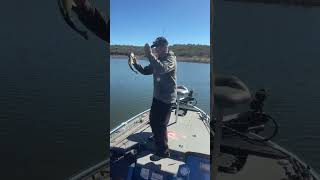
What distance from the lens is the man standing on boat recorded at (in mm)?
792

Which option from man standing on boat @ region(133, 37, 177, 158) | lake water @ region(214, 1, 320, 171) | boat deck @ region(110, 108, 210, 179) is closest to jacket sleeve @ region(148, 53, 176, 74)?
man standing on boat @ region(133, 37, 177, 158)

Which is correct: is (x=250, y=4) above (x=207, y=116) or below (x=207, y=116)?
above

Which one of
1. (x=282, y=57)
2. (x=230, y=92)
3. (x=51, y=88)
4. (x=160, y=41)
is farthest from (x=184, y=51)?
(x=282, y=57)

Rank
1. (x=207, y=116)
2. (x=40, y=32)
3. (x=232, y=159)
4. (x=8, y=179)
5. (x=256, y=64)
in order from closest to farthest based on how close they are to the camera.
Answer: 1. (x=207, y=116)
2. (x=232, y=159)
3. (x=40, y=32)
4. (x=256, y=64)
5. (x=8, y=179)

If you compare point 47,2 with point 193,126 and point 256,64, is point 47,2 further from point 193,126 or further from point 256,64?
point 256,64

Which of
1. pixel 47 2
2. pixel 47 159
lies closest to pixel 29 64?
pixel 47 2

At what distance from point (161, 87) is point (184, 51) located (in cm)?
11

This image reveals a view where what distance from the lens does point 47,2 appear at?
1.04m

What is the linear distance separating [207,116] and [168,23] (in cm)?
27

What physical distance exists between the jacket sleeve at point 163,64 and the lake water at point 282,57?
23 cm

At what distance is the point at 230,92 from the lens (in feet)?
2.97

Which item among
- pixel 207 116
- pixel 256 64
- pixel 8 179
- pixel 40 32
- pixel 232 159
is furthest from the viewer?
pixel 8 179

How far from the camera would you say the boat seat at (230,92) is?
2.80 ft

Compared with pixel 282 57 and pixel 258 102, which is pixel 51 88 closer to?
pixel 258 102
